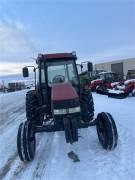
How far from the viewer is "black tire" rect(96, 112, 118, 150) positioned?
6.03m

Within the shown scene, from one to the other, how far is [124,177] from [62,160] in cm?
147

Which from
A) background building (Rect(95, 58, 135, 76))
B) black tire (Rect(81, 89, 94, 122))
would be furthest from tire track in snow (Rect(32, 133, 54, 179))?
background building (Rect(95, 58, 135, 76))

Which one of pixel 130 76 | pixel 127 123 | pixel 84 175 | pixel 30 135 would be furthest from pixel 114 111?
pixel 130 76

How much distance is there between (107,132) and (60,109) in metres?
1.03

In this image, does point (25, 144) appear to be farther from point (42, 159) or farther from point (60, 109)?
point (60, 109)

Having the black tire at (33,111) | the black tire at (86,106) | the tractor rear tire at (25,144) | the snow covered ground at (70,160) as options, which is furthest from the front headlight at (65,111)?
the black tire at (33,111)

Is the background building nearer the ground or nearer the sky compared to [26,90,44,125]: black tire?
nearer the sky

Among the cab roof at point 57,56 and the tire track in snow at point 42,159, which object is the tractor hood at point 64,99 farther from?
the cab roof at point 57,56

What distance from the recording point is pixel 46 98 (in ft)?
25.0

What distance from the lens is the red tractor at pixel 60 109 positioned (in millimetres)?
5875

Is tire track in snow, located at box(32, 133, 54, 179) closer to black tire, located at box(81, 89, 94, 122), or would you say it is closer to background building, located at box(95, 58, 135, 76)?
black tire, located at box(81, 89, 94, 122)

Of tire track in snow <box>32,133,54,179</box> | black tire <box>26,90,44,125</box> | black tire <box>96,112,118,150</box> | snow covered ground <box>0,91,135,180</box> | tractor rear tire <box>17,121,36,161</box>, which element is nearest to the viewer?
snow covered ground <box>0,91,135,180</box>

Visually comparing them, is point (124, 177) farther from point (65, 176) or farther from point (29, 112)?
A: point (29, 112)

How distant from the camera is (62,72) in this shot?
7.77 m
